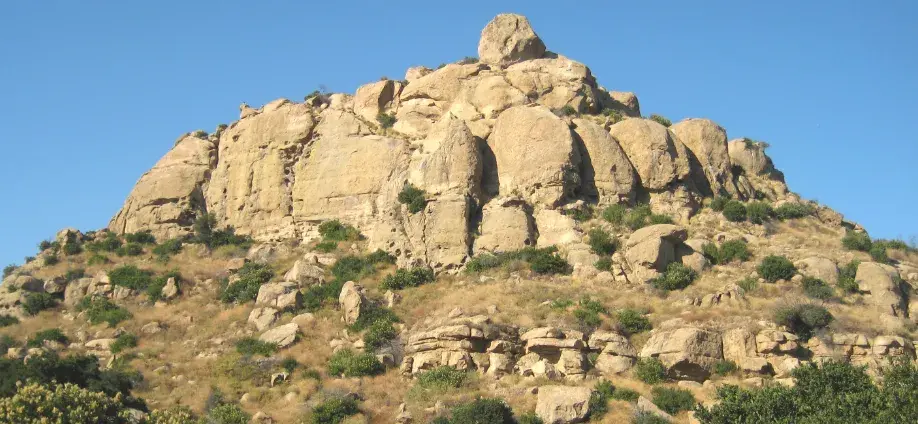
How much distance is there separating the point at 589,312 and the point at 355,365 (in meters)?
6.95

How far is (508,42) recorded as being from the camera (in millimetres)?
43750

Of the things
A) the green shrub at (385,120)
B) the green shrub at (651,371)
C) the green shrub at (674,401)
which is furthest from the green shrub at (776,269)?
the green shrub at (385,120)

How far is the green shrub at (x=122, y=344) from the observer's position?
32.4 m

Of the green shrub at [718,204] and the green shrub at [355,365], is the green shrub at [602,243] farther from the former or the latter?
the green shrub at [355,365]

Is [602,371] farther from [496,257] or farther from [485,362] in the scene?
[496,257]

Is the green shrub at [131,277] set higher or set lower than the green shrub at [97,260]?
lower

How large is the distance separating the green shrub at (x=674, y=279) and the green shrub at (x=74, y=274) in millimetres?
21369

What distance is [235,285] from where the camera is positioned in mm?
36438

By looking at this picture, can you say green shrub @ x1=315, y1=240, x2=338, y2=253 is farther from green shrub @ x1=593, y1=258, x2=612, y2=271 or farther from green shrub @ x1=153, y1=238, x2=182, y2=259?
green shrub @ x1=593, y1=258, x2=612, y2=271

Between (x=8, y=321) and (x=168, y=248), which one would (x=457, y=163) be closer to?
(x=168, y=248)

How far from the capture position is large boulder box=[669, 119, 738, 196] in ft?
127

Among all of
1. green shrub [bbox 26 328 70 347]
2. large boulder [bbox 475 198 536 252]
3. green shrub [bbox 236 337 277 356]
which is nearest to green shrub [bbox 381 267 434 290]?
large boulder [bbox 475 198 536 252]

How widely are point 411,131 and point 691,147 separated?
1088 centimetres

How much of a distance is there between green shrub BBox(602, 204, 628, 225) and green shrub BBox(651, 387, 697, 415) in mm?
10361
